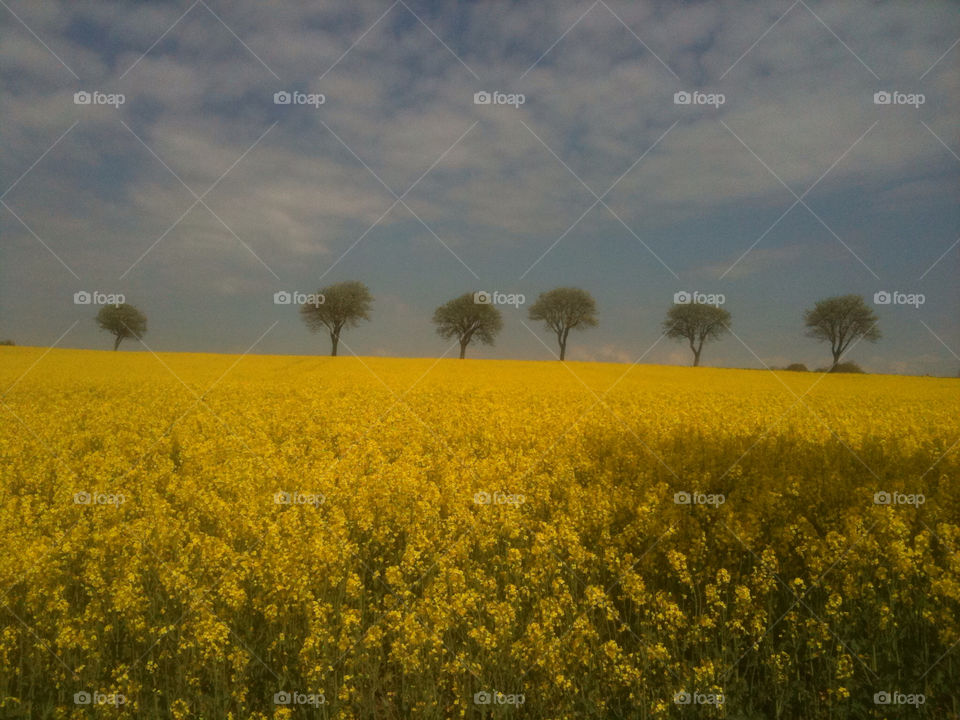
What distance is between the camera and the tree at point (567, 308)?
5400cm

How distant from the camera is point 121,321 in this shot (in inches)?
1944

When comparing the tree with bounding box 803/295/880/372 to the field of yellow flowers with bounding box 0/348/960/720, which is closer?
the field of yellow flowers with bounding box 0/348/960/720

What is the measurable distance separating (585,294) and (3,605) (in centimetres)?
5201

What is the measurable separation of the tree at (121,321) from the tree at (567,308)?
37800mm

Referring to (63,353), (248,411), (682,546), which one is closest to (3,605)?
(682,546)

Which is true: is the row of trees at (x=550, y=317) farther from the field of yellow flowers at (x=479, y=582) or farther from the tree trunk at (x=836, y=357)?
the field of yellow flowers at (x=479, y=582)

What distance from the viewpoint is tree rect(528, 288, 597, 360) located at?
54.0 meters

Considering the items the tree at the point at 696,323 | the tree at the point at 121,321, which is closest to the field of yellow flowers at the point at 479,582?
the tree at the point at 696,323

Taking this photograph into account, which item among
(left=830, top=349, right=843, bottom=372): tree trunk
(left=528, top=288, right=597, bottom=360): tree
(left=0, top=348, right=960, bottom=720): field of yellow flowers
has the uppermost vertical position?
(left=528, top=288, right=597, bottom=360): tree

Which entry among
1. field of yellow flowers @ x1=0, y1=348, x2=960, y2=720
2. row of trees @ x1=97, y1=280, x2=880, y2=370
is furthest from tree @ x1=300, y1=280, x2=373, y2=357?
field of yellow flowers @ x1=0, y1=348, x2=960, y2=720

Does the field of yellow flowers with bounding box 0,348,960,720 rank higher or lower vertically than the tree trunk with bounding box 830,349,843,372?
lower

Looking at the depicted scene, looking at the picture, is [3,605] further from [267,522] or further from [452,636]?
[452,636]

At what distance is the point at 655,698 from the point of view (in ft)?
14.3

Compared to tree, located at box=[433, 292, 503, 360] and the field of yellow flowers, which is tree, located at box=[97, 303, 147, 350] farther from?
the field of yellow flowers
